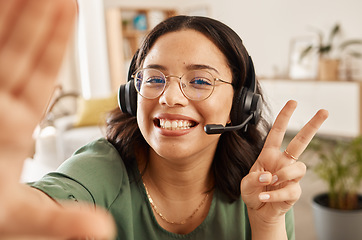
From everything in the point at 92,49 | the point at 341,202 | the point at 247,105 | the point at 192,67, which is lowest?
the point at 341,202

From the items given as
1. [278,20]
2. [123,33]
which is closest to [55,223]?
[278,20]

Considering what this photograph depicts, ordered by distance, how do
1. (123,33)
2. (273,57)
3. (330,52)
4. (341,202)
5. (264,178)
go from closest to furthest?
(264,178)
(341,202)
(330,52)
(273,57)
(123,33)

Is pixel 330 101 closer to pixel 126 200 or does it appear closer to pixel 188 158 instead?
pixel 188 158

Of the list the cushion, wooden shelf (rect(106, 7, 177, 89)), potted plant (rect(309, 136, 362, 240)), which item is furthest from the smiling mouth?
wooden shelf (rect(106, 7, 177, 89))

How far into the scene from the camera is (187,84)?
3.40 ft

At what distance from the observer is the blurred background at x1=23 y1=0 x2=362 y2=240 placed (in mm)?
4523

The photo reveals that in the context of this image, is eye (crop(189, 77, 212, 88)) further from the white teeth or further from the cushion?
the cushion

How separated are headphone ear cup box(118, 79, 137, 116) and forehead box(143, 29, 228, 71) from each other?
0.09 metres

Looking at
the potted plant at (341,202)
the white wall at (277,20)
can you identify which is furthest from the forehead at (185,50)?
the white wall at (277,20)

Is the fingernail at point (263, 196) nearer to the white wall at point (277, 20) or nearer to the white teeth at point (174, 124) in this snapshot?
the white teeth at point (174, 124)

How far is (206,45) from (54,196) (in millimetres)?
563

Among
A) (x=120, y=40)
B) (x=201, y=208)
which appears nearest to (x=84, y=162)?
(x=201, y=208)

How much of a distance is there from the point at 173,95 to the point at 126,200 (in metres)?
0.32

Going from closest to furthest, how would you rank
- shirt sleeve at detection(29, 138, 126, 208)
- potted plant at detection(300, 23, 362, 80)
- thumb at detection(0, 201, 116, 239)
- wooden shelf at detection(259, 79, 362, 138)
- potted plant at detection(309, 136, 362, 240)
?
thumb at detection(0, 201, 116, 239) < shirt sleeve at detection(29, 138, 126, 208) < potted plant at detection(309, 136, 362, 240) < wooden shelf at detection(259, 79, 362, 138) < potted plant at detection(300, 23, 362, 80)
